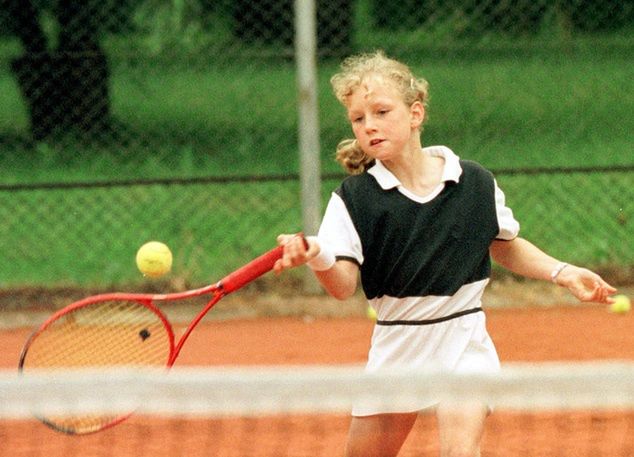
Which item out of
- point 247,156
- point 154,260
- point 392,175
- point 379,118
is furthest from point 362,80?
point 247,156

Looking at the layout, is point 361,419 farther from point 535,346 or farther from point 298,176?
point 298,176

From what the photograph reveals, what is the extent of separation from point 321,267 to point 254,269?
22 cm

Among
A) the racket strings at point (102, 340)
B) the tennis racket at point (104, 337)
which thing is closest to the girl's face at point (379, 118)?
the tennis racket at point (104, 337)

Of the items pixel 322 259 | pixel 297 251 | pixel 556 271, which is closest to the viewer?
pixel 297 251

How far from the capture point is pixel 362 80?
3.35m

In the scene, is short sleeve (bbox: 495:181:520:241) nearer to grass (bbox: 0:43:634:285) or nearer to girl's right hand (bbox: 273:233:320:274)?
girl's right hand (bbox: 273:233:320:274)

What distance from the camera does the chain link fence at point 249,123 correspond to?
24.8ft

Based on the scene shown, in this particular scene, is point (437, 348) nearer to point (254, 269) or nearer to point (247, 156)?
point (254, 269)

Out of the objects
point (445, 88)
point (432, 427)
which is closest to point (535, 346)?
point (432, 427)

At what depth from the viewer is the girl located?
10.8 ft

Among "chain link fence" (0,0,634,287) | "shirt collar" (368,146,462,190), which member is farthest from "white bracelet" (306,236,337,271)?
"chain link fence" (0,0,634,287)

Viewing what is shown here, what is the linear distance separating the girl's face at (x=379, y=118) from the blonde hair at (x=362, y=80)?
0.02 metres

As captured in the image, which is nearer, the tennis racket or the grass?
the tennis racket

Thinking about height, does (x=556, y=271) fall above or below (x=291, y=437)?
above
